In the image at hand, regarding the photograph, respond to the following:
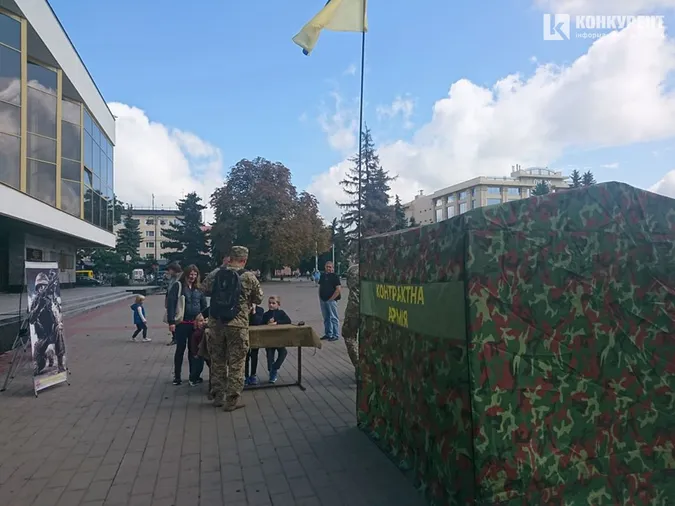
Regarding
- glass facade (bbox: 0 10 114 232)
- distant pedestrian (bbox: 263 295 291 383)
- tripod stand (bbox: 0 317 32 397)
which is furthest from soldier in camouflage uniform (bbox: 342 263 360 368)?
glass facade (bbox: 0 10 114 232)

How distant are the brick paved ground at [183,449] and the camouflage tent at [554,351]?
0.96m

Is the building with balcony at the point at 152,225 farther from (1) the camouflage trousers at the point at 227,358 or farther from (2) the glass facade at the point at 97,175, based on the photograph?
(1) the camouflage trousers at the point at 227,358

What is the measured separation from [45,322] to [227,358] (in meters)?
2.85

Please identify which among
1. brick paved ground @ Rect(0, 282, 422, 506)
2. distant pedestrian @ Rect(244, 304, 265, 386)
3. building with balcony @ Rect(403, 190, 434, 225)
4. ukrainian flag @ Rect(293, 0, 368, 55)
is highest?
building with balcony @ Rect(403, 190, 434, 225)

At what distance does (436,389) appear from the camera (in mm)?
3309

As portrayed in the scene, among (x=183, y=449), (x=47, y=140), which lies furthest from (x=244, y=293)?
(x=47, y=140)

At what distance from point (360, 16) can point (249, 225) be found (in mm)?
45685

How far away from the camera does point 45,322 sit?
6.86 meters

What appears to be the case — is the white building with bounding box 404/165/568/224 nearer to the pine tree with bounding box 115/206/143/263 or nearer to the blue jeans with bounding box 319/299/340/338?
the pine tree with bounding box 115/206/143/263

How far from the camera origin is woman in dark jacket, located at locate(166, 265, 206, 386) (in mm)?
7180

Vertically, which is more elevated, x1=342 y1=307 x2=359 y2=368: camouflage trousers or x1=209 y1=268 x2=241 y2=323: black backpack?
x1=209 y1=268 x2=241 y2=323: black backpack

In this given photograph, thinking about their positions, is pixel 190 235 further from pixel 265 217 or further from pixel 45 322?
pixel 45 322

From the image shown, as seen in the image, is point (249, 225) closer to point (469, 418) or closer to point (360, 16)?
point (360, 16)

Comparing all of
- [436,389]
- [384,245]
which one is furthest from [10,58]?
[436,389]
